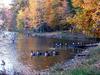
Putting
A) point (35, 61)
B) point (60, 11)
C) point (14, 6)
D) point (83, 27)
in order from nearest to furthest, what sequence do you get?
point (83, 27)
point (35, 61)
point (60, 11)
point (14, 6)

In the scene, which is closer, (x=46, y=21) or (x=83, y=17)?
(x=83, y=17)

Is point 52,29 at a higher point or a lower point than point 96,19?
lower

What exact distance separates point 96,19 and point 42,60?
15.7 meters

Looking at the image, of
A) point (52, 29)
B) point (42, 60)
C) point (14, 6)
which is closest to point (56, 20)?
point (52, 29)

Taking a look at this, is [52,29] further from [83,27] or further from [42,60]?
[83,27]

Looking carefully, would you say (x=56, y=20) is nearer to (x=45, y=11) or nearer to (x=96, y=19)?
(x=45, y=11)

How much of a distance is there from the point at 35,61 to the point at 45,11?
176 ft

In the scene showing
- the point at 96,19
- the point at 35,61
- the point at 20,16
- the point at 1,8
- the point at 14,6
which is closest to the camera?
the point at 96,19

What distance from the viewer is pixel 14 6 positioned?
125 metres

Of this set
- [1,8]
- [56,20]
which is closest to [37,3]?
[56,20]

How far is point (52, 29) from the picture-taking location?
89.2 meters

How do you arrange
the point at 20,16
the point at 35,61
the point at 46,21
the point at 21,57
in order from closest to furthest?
the point at 35,61 < the point at 21,57 < the point at 46,21 < the point at 20,16

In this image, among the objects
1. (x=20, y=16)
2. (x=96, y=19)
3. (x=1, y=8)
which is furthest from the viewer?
(x=1, y=8)

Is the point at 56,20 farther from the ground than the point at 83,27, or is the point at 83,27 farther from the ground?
the point at 83,27
